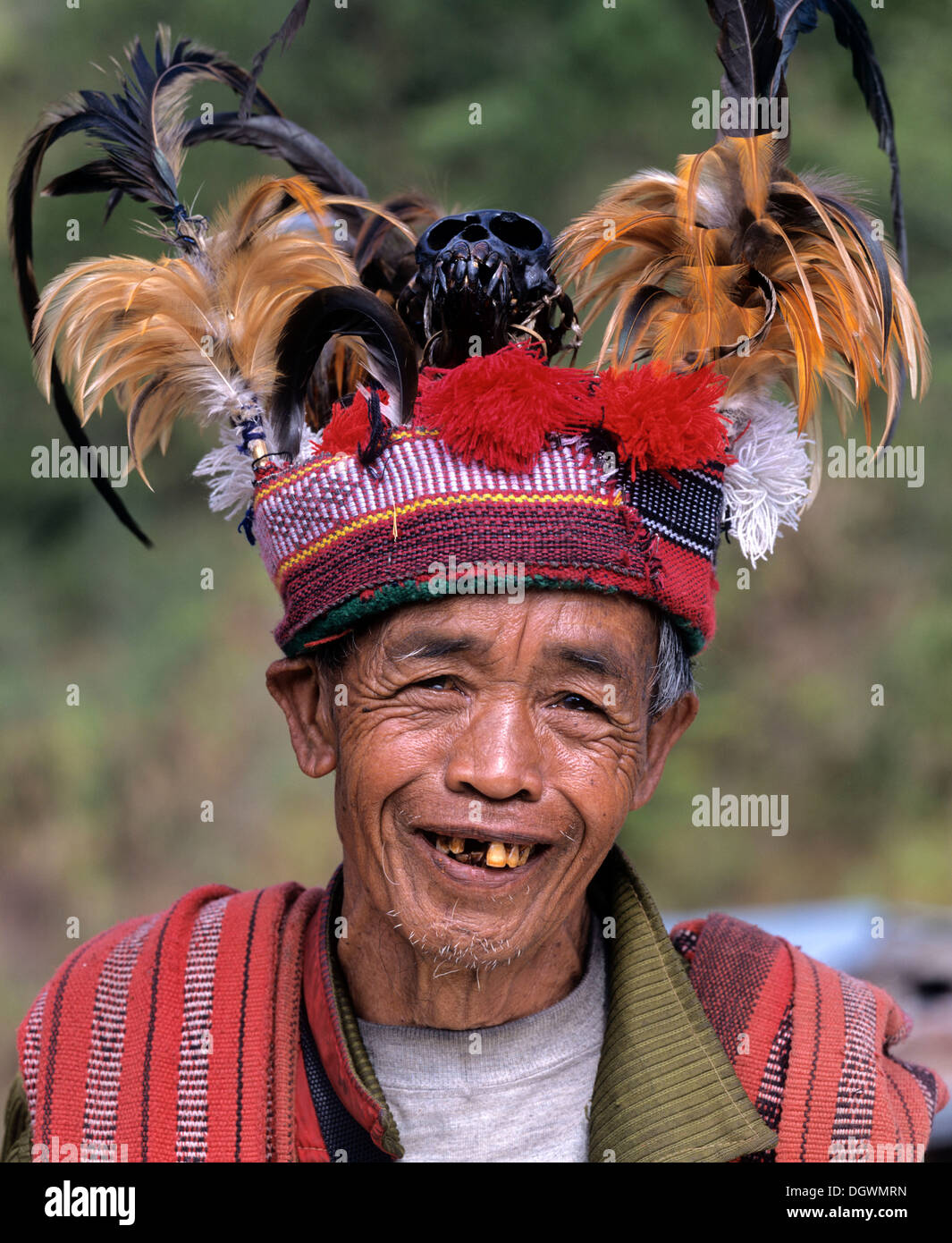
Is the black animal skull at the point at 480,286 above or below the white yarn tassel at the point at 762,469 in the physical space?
above

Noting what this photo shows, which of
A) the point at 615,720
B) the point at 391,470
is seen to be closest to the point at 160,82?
the point at 391,470

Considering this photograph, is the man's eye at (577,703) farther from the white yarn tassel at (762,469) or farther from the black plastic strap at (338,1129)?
the black plastic strap at (338,1129)

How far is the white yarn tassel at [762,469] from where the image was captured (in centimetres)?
224

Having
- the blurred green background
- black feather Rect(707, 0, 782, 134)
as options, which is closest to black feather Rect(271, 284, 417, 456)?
black feather Rect(707, 0, 782, 134)

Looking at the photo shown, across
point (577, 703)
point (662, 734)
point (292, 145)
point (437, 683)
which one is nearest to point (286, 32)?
point (292, 145)

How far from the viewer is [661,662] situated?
2236 millimetres

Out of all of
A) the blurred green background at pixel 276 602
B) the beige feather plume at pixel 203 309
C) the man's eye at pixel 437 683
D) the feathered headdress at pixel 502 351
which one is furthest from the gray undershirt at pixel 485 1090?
the blurred green background at pixel 276 602

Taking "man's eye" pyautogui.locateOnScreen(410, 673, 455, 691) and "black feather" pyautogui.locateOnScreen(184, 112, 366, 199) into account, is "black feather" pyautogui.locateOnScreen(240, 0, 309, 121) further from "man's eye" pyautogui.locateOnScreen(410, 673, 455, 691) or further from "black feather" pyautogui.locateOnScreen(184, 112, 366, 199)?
"man's eye" pyautogui.locateOnScreen(410, 673, 455, 691)

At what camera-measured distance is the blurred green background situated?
21.6 feet

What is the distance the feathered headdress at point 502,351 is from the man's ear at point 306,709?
0.09 meters

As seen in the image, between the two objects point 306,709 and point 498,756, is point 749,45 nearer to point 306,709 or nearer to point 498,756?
point 498,756

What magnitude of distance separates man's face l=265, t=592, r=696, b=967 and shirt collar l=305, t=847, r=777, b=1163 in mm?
221

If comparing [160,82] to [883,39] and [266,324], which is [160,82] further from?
[883,39]

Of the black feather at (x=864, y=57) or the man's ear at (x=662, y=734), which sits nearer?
the black feather at (x=864, y=57)
